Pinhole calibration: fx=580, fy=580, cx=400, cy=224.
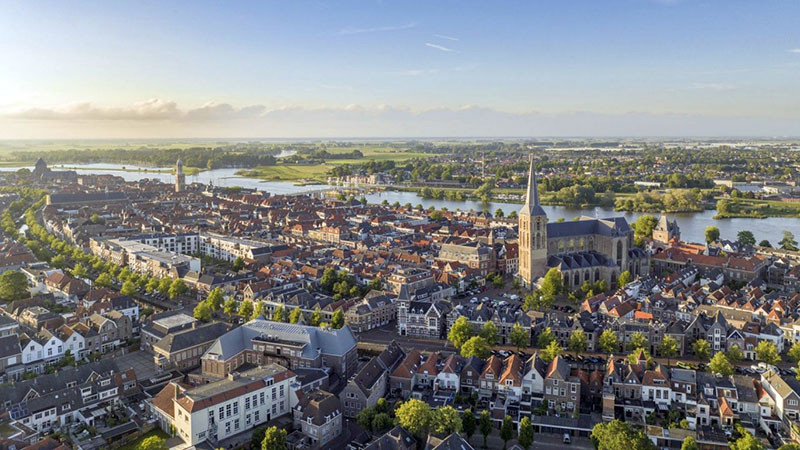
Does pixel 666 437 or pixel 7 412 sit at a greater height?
pixel 7 412

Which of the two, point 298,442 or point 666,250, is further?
point 666,250

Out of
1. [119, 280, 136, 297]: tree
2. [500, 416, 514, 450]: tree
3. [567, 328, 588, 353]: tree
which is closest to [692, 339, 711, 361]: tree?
[567, 328, 588, 353]: tree

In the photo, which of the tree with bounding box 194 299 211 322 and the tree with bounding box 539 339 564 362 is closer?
the tree with bounding box 539 339 564 362

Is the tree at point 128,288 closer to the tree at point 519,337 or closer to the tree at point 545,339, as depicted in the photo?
the tree at point 519,337

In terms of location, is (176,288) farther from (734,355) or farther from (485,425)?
(734,355)

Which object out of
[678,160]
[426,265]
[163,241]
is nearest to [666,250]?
[426,265]

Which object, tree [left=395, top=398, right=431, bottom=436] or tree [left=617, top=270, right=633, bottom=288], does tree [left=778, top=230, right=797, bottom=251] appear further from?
tree [left=395, top=398, right=431, bottom=436]

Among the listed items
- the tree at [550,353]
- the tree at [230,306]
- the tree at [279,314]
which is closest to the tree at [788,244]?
the tree at [550,353]

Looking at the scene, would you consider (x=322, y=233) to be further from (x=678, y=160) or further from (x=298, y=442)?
(x=678, y=160)
